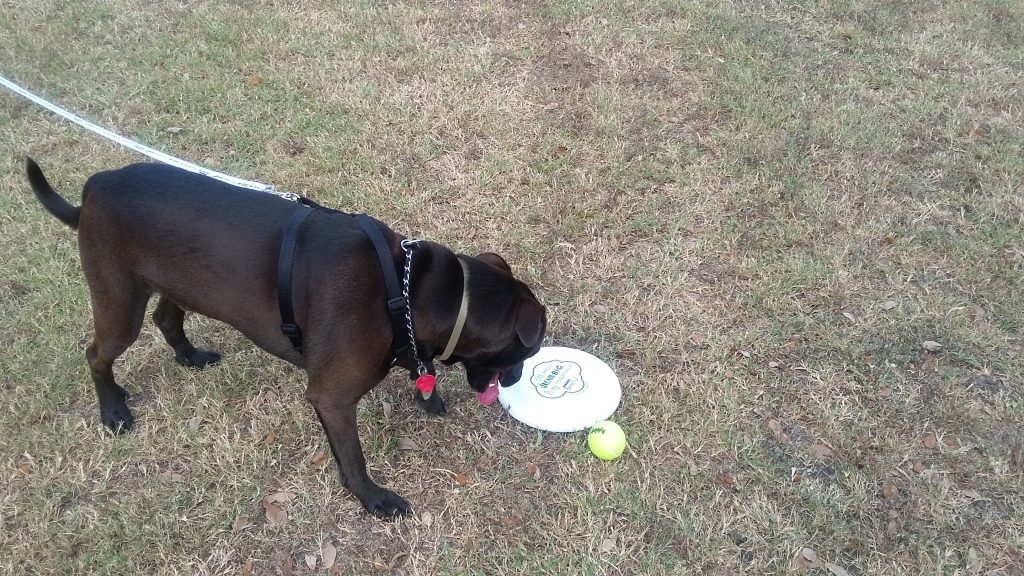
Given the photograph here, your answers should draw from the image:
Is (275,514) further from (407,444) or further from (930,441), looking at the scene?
(930,441)

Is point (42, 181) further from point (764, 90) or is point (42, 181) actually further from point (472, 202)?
point (764, 90)

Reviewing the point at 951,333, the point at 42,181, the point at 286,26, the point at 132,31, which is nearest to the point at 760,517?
the point at 951,333

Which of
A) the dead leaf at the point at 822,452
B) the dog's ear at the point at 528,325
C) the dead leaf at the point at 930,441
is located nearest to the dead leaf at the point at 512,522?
the dog's ear at the point at 528,325

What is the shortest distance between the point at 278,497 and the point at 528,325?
4.88ft

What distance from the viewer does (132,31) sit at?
6207 millimetres

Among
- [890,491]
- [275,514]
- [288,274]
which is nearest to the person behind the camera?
[288,274]

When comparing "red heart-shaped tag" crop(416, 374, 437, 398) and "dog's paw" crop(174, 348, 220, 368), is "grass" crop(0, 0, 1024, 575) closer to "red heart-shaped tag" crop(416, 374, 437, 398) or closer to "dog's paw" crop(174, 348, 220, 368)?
"dog's paw" crop(174, 348, 220, 368)

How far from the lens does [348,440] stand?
291 centimetres

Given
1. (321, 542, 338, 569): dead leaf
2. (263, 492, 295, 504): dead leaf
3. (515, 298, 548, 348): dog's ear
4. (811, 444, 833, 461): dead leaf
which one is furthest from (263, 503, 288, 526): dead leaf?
(811, 444, 833, 461): dead leaf

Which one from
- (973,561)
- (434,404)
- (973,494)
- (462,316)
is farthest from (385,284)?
(973,494)

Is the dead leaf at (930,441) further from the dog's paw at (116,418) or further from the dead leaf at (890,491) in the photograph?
the dog's paw at (116,418)

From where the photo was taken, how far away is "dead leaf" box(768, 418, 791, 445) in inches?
136

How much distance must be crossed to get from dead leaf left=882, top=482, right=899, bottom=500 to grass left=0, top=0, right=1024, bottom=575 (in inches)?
2.5

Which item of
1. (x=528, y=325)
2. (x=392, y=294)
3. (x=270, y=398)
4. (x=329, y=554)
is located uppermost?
(x=392, y=294)
